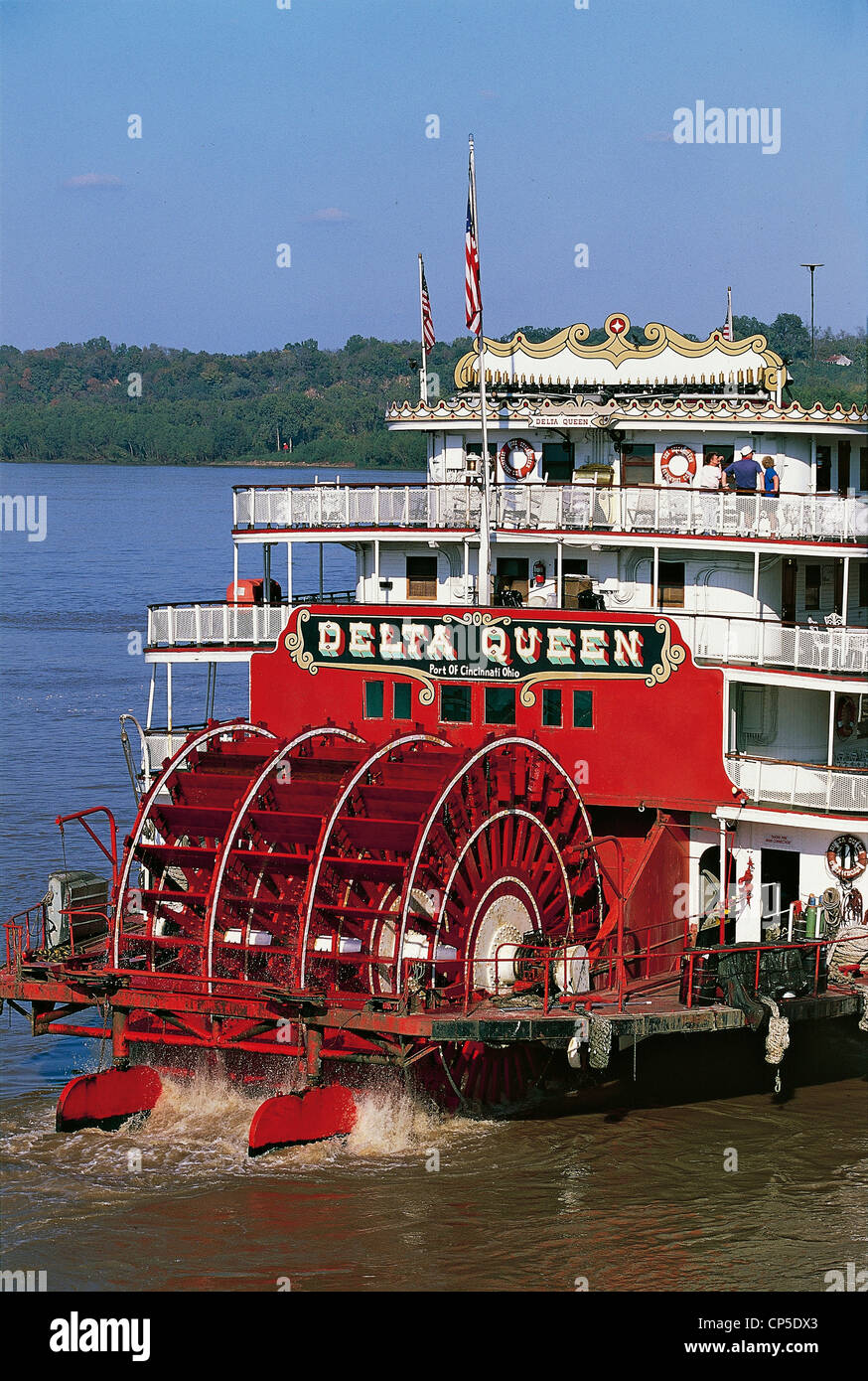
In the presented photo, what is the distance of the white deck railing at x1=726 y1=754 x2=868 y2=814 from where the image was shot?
22.2 m

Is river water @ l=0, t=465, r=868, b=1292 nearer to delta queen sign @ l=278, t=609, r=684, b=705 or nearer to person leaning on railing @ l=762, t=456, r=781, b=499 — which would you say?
delta queen sign @ l=278, t=609, r=684, b=705

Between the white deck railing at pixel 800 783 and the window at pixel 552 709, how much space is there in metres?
2.12

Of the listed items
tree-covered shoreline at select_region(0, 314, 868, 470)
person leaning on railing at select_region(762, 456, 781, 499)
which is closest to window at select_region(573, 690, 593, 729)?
person leaning on railing at select_region(762, 456, 781, 499)

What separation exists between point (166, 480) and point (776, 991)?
122 meters

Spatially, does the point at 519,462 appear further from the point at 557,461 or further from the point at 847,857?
the point at 847,857

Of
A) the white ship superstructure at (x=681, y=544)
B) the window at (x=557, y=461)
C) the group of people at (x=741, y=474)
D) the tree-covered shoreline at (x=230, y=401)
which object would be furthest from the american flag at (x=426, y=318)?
A: the tree-covered shoreline at (x=230, y=401)

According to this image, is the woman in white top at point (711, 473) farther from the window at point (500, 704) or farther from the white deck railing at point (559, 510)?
the window at point (500, 704)

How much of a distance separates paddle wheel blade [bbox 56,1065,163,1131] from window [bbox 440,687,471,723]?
593 centimetres

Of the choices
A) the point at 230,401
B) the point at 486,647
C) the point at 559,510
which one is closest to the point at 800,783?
the point at 486,647

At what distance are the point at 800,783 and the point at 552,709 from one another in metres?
3.15

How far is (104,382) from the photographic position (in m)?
140

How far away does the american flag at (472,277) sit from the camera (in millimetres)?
23844
